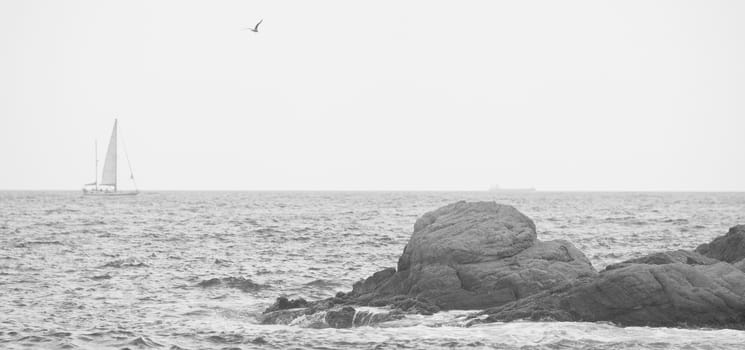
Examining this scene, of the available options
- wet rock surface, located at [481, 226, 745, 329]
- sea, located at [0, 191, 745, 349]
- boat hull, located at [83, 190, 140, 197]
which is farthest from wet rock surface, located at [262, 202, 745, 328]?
boat hull, located at [83, 190, 140, 197]

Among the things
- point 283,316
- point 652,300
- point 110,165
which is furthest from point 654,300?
point 110,165

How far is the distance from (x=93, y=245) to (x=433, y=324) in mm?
31358

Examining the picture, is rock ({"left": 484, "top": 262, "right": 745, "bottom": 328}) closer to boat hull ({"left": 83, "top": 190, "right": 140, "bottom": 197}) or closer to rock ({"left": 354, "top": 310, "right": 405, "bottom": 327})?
rock ({"left": 354, "top": 310, "right": 405, "bottom": 327})

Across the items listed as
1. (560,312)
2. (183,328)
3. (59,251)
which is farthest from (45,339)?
(59,251)

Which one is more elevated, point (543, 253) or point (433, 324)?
point (543, 253)

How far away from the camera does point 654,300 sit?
20.9 metres

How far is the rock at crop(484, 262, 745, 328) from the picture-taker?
20812 mm

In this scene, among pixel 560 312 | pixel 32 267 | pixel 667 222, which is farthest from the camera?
pixel 667 222

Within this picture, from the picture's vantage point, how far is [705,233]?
179 feet

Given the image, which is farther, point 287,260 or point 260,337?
point 287,260

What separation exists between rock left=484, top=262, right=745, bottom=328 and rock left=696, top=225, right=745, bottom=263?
221 inches

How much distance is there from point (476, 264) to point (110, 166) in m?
140

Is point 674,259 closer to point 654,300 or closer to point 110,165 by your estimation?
point 654,300

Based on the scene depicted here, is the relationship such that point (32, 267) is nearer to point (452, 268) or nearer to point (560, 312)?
point (452, 268)
